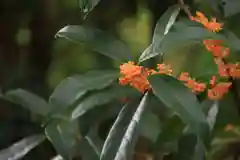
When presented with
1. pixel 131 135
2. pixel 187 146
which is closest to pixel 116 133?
pixel 131 135

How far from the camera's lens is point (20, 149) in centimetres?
89

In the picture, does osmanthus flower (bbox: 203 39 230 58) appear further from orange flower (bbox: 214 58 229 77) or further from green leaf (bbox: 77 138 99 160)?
green leaf (bbox: 77 138 99 160)

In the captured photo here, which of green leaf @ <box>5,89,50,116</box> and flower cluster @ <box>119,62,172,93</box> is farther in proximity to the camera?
green leaf @ <box>5,89,50,116</box>

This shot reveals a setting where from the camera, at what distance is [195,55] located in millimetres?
862

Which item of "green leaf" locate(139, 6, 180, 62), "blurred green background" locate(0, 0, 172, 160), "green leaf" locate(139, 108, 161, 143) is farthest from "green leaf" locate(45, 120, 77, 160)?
"blurred green background" locate(0, 0, 172, 160)

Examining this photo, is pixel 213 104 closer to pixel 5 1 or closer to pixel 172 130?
pixel 172 130

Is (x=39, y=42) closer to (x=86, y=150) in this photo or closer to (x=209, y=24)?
(x=86, y=150)

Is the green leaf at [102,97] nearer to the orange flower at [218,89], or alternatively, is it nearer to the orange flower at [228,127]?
the orange flower at [218,89]

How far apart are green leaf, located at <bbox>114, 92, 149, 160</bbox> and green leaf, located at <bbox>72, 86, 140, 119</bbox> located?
0.20 feet

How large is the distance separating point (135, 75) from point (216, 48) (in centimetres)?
11

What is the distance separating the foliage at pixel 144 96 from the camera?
67 centimetres

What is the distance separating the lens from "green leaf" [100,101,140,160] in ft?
2.24

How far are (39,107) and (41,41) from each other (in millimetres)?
543

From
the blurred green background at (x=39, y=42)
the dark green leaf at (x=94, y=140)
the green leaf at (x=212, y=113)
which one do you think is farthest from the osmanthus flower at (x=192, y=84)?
the blurred green background at (x=39, y=42)
